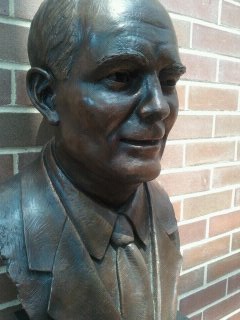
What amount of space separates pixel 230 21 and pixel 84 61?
0.96 meters

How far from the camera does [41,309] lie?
90cm

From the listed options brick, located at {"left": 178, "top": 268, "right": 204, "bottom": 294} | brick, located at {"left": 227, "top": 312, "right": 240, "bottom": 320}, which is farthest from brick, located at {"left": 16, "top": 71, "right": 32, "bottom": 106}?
brick, located at {"left": 227, "top": 312, "right": 240, "bottom": 320}

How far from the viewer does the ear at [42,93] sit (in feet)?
3.01

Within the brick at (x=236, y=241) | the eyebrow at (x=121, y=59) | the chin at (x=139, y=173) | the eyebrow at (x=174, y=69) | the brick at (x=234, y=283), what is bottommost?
the brick at (x=234, y=283)

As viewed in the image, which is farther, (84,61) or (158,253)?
(158,253)

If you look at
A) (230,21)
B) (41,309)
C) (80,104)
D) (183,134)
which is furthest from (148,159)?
(230,21)

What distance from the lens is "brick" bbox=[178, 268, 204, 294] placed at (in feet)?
5.35

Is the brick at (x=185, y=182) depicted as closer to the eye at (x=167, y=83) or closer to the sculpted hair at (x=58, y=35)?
the eye at (x=167, y=83)

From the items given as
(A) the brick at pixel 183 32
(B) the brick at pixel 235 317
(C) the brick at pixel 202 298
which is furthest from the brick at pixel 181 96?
(B) the brick at pixel 235 317

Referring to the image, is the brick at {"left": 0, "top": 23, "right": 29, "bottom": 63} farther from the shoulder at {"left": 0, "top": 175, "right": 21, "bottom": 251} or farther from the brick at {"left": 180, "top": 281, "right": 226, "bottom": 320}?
the brick at {"left": 180, "top": 281, "right": 226, "bottom": 320}

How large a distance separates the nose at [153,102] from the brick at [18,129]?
16.0 inches

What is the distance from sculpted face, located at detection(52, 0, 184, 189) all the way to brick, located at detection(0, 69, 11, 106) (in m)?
0.25

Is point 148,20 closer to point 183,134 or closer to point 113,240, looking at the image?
point 113,240

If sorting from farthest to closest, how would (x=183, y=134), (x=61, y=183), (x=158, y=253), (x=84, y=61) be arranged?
(x=183, y=134) < (x=158, y=253) < (x=61, y=183) < (x=84, y=61)
